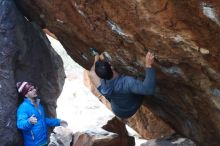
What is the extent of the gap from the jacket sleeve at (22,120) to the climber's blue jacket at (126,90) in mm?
1428

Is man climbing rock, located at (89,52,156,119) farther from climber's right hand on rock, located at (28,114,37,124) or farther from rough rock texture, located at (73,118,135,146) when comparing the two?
rough rock texture, located at (73,118,135,146)

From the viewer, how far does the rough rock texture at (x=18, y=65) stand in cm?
800

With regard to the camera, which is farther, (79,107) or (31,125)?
(79,107)

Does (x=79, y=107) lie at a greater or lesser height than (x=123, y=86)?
lesser

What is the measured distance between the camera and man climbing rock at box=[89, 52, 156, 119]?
6564 mm

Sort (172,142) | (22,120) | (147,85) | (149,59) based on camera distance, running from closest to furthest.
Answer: (147,85) < (149,59) < (22,120) < (172,142)

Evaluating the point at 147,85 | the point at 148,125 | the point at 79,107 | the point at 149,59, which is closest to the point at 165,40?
the point at 149,59

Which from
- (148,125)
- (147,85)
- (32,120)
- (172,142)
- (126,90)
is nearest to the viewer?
(147,85)

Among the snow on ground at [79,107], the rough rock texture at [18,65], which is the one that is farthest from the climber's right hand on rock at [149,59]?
the snow on ground at [79,107]

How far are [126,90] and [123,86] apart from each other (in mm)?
81

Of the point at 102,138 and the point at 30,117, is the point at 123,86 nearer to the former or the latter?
the point at 30,117

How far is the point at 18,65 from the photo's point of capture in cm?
866

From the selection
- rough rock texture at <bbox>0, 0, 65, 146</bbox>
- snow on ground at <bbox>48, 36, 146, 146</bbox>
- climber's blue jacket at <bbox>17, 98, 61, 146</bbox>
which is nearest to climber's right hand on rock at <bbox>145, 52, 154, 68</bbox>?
climber's blue jacket at <bbox>17, 98, 61, 146</bbox>

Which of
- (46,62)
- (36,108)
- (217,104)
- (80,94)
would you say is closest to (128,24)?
(217,104)
